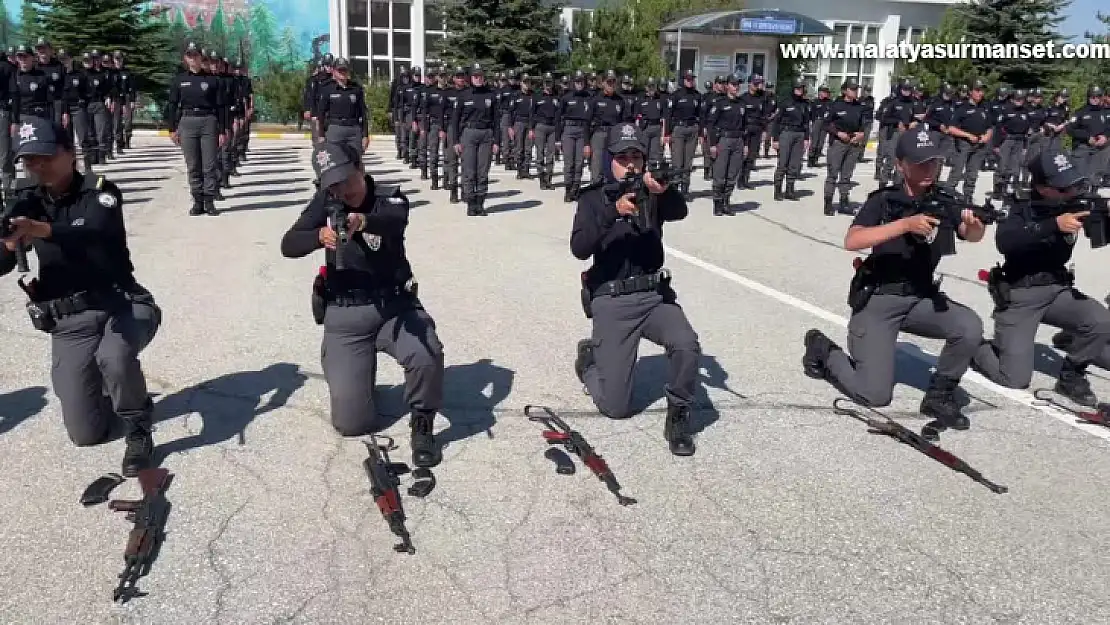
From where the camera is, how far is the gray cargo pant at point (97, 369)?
4020mm

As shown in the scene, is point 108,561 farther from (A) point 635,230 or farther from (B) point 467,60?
(B) point 467,60

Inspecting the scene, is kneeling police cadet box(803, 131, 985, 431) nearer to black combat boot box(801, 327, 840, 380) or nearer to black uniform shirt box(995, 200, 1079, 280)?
black combat boot box(801, 327, 840, 380)

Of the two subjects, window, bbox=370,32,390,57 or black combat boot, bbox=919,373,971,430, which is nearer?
black combat boot, bbox=919,373,971,430

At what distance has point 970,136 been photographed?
1417 cm

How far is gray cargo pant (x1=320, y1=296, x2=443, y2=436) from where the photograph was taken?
4.30 m

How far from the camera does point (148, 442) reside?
4090mm

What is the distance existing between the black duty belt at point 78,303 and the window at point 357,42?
2994cm

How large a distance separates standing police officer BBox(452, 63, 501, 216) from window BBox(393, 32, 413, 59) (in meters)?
21.8

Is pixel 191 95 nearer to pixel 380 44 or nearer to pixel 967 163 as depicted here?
pixel 967 163

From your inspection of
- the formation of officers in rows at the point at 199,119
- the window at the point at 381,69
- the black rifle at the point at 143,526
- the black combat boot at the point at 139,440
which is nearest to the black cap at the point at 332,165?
the black combat boot at the point at 139,440

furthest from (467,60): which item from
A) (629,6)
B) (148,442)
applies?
(148,442)

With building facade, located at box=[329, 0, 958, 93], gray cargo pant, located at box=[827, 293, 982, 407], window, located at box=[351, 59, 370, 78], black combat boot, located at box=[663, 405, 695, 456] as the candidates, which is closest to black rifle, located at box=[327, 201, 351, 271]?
black combat boot, located at box=[663, 405, 695, 456]

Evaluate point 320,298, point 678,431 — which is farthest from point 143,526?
point 678,431

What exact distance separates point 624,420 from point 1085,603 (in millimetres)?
2304
